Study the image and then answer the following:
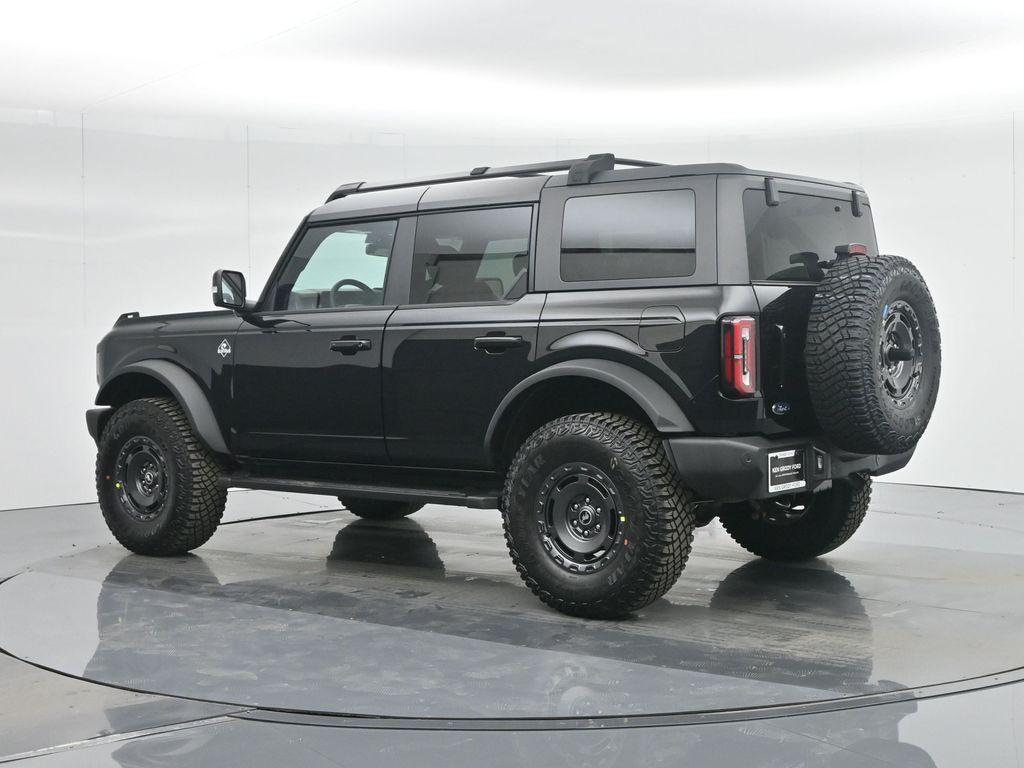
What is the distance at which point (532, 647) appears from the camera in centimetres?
467

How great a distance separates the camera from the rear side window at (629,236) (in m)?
5.04

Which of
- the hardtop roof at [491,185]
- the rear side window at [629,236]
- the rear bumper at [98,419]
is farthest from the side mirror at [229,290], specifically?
the rear side window at [629,236]

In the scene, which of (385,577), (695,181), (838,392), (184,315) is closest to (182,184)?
(184,315)

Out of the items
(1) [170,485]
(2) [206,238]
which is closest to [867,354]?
(1) [170,485]

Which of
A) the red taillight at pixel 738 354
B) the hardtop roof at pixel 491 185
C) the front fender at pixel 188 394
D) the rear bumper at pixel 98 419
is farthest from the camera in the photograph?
the rear bumper at pixel 98 419

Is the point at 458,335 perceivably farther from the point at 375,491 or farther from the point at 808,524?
the point at 808,524

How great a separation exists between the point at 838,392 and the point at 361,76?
5372 millimetres

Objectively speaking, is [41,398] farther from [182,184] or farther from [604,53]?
[604,53]

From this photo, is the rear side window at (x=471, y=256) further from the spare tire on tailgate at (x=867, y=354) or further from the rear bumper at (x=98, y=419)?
the rear bumper at (x=98, y=419)

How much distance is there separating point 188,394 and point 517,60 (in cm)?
376

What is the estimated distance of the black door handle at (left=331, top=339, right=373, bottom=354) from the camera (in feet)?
19.2

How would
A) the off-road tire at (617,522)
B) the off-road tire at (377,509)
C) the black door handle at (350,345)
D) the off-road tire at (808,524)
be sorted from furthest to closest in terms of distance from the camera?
the off-road tire at (377,509) → the off-road tire at (808,524) → the black door handle at (350,345) → the off-road tire at (617,522)

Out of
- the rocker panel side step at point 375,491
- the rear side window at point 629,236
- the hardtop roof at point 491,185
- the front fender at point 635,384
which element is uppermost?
the hardtop roof at point 491,185

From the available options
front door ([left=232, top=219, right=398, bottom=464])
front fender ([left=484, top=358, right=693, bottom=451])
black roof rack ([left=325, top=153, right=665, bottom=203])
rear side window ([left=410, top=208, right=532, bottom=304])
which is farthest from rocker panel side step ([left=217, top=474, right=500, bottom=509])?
black roof rack ([left=325, top=153, right=665, bottom=203])
